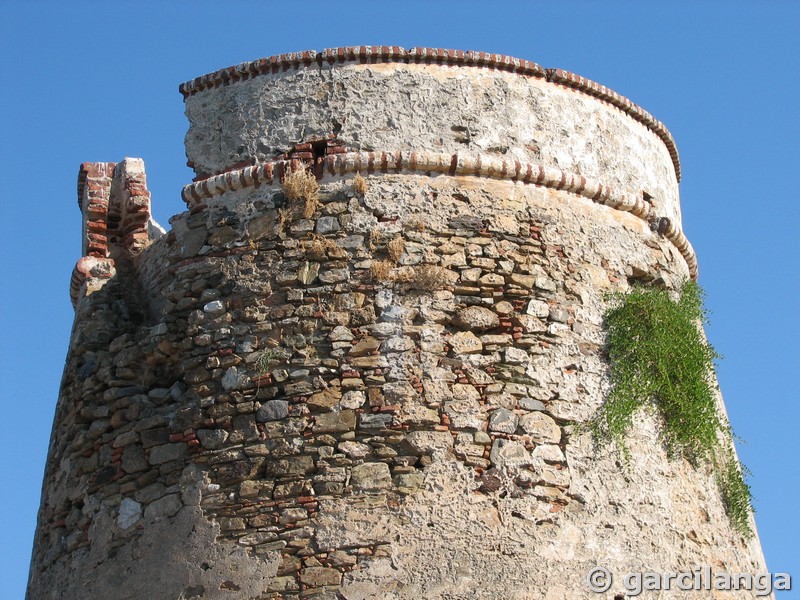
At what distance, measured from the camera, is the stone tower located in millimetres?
7668

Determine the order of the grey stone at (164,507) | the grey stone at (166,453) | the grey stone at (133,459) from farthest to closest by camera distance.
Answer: the grey stone at (133,459) → the grey stone at (166,453) → the grey stone at (164,507)

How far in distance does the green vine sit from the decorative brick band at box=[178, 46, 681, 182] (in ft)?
4.89

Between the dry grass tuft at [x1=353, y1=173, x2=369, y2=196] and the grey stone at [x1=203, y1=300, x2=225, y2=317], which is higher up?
the dry grass tuft at [x1=353, y1=173, x2=369, y2=196]

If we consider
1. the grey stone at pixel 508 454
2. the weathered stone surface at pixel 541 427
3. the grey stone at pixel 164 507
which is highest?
the weathered stone surface at pixel 541 427

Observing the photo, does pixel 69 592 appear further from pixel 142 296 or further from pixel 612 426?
pixel 612 426

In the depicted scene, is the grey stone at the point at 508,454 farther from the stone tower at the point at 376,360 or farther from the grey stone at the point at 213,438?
the grey stone at the point at 213,438

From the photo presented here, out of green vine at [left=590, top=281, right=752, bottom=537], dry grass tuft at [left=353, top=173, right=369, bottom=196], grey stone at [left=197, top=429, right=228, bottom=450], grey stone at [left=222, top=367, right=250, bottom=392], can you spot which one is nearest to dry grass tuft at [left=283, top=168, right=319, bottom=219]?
dry grass tuft at [left=353, top=173, right=369, bottom=196]

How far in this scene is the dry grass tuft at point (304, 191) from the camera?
8.44 meters

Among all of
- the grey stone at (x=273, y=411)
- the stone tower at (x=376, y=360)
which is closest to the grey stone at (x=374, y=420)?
the stone tower at (x=376, y=360)

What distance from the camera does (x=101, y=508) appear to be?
841cm

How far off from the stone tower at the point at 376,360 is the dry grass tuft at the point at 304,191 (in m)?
0.02

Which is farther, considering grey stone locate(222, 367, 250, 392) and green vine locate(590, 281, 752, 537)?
green vine locate(590, 281, 752, 537)

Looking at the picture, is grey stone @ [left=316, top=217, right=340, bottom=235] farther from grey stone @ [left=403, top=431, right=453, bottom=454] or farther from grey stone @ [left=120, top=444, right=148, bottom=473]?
grey stone @ [left=120, top=444, right=148, bottom=473]

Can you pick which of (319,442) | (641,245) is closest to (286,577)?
(319,442)
